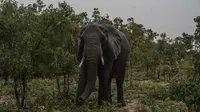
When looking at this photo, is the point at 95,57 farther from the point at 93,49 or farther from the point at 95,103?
the point at 95,103

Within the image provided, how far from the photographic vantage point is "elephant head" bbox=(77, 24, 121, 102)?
407 inches

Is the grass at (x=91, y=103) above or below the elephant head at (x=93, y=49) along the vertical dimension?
below

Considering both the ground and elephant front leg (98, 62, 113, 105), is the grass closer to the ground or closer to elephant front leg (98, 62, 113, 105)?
the ground

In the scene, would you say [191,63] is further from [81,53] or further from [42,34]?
[42,34]

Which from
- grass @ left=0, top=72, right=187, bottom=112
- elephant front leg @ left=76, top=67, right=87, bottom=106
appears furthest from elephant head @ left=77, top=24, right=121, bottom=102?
grass @ left=0, top=72, right=187, bottom=112

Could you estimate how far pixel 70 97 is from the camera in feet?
44.8

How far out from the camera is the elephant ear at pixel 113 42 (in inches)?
449

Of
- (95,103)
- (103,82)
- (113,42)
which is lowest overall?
(95,103)

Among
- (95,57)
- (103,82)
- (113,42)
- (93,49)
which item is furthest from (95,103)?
(93,49)

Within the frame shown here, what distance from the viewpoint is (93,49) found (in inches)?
412

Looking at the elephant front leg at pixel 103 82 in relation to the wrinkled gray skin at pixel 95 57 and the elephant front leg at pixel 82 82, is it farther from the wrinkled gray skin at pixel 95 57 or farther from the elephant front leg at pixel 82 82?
the elephant front leg at pixel 82 82

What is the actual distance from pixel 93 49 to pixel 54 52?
4.17 metres

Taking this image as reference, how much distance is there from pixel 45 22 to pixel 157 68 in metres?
10.8

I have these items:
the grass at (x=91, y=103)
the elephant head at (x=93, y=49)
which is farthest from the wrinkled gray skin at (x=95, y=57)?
the grass at (x=91, y=103)
